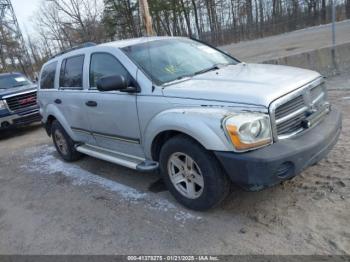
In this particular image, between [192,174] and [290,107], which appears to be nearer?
[290,107]

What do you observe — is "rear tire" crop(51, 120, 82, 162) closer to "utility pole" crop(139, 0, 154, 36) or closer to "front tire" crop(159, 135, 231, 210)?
"front tire" crop(159, 135, 231, 210)

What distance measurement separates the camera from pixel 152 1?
35.7 metres

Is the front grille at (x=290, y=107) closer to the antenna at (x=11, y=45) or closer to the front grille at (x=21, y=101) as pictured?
the front grille at (x=21, y=101)

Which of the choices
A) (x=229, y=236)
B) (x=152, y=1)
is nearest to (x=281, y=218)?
(x=229, y=236)

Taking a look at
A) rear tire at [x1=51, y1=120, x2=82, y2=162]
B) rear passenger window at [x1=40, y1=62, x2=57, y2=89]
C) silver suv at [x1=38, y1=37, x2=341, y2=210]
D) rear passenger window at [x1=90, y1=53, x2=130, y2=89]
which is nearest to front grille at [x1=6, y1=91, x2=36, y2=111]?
rear passenger window at [x1=40, y1=62, x2=57, y2=89]

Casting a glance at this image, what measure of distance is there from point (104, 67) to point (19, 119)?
19.7 feet

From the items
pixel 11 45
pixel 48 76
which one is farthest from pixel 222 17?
pixel 48 76

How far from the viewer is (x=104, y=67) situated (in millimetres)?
4508

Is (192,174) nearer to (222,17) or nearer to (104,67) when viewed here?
(104,67)

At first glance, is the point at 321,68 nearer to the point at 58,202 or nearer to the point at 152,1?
the point at 58,202

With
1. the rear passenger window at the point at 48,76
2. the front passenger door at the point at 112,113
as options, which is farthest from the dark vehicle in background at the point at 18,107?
the front passenger door at the point at 112,113

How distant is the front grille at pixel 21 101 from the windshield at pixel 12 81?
1.36m

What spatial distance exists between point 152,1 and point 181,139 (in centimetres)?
3493

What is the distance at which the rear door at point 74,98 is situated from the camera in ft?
16.3
